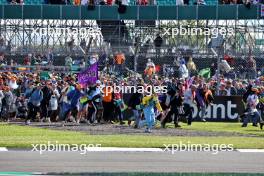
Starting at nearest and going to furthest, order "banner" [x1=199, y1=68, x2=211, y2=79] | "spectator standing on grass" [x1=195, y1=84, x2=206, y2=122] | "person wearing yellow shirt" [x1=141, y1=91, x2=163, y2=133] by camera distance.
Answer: "person wearing yellow shirt" [x1=141, y1=91, x2=163, y2=133]
"spectator standing on grass" [x1=195, y1=84, x2=206, y2=122]
"banner" [x1=199, y1=68, x2=211, y2=79]

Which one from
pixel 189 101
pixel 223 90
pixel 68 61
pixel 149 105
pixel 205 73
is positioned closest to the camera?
pixel 149 105

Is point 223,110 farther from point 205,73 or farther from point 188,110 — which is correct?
point 188,110

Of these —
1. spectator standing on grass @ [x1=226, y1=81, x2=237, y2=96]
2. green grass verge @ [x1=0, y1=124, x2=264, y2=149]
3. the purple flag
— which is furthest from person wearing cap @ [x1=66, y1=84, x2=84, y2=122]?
spectator standing on grass @ [x1=226, y1=81, x2=237, y2=96]

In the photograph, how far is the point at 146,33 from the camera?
1214 inches

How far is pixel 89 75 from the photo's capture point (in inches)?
1016

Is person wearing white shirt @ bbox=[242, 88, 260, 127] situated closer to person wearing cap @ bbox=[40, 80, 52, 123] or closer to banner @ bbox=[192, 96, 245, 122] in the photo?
banner @ bbox=[192, 96, 245, 122]

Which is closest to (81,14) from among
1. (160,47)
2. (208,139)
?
(160,47)

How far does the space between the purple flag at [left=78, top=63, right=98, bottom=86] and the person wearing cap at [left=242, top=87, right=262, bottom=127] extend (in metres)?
5.10

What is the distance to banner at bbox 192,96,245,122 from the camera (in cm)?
2728

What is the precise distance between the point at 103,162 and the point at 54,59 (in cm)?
1526

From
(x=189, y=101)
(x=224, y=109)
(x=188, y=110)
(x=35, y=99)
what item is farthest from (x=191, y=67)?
(x=35, y=99)

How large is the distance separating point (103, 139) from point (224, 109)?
8856 mm

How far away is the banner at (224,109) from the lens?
2728 centimetres

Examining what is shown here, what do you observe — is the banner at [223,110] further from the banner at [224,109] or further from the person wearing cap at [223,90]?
the person wearing cap at [223,90]
